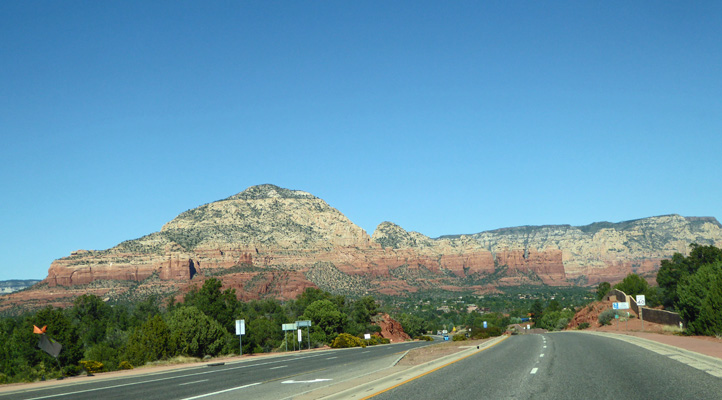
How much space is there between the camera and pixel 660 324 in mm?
61562

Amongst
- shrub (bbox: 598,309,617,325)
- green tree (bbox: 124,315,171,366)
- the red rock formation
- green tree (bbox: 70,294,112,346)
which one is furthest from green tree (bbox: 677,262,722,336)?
the red rock formation

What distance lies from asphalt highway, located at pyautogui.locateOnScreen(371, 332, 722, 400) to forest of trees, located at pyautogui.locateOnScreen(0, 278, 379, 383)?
21512 millimetres

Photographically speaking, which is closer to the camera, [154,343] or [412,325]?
[154,343]

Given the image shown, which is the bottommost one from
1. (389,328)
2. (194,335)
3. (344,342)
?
(389,328)

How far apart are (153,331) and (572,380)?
4072 centimetres

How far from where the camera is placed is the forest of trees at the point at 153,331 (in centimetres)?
5012

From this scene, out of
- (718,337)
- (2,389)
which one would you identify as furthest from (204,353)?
(718,337)

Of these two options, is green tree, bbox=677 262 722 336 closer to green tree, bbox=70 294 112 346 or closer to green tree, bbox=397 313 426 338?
green tree, bbox=70 294 112 346

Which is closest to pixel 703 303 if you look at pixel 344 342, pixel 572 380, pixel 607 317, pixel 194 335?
pixel 572 380

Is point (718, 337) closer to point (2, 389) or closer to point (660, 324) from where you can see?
point (660, 324)

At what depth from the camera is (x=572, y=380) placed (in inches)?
593

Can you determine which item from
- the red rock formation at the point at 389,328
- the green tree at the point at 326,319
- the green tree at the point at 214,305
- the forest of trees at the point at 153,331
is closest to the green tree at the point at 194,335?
the forest of trees at the point at 153,331

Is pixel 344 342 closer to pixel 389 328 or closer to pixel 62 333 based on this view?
pixel 62 333

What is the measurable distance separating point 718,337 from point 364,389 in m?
28.6
